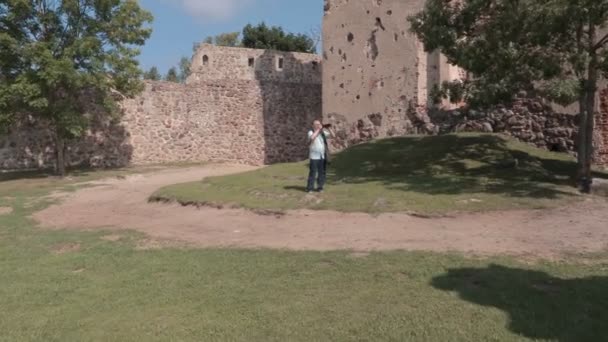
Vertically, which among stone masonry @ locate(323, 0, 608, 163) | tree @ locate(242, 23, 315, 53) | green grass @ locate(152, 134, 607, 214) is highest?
tree @ locate(242, 23, 315, 53)

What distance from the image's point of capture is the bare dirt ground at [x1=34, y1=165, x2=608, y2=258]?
6.46 metres

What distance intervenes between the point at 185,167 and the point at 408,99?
8066 millimetres

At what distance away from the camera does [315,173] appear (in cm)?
1014

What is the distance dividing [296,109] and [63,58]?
32.8ft

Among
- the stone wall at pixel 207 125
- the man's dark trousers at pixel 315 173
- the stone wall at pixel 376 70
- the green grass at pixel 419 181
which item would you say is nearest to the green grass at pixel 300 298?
the green grass at pixel 419 181

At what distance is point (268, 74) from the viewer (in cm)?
2302

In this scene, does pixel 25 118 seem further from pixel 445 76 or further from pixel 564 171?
pixel 564 171

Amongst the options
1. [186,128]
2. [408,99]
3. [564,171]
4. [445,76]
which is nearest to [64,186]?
[186,128]

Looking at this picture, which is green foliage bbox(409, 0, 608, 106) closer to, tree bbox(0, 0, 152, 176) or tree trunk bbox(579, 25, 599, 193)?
tree trunk bbox(579, 25, 599, 193)

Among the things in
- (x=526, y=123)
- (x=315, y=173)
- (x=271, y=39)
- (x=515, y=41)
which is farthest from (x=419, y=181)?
(x=271, y=39)

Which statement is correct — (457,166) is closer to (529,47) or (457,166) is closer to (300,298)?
(529,47)

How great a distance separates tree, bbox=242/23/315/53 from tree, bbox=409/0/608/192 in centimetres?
2812

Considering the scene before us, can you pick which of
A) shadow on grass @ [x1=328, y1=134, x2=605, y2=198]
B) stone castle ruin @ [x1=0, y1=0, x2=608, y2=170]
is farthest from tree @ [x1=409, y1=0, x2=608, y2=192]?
stone castle ruin @ [x1=0, y1=0, x2=608, y2=170]

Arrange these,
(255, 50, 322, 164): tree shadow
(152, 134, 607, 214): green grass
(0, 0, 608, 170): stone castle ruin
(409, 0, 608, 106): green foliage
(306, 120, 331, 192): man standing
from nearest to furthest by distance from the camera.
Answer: (152, 134, 607, 214): green grass, (409, 0, 608, 106): green foliage, (306, 120, 331, 192): man standing, (0, 0, 608, 170): stone castle ruin, (255, 50, 322, 164): tree shadow
